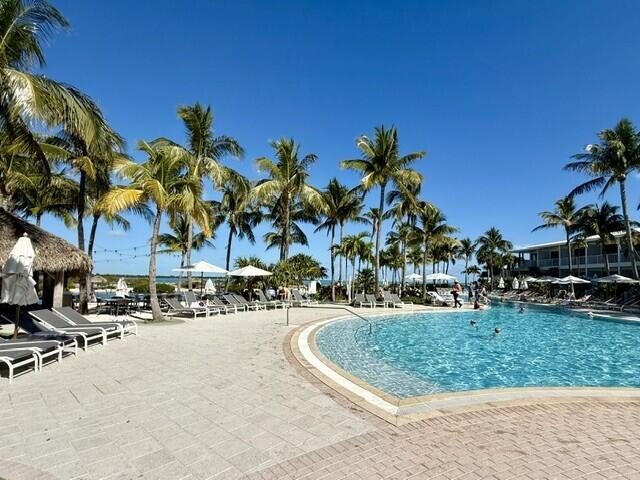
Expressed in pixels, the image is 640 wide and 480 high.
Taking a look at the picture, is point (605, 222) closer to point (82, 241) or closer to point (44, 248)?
point (82, 241)

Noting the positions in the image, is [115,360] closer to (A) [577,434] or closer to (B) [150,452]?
(B) [150,452]

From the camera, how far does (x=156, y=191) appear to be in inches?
501

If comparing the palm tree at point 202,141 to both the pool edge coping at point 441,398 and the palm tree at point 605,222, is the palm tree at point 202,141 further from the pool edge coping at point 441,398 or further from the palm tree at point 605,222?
the palm tree at point 605,222

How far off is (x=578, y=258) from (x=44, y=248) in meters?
46.9

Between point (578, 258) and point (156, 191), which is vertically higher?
point (156, 191)

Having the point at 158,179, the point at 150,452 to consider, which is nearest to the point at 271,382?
the point at 150,452

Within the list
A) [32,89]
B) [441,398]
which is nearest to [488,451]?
[441,398]

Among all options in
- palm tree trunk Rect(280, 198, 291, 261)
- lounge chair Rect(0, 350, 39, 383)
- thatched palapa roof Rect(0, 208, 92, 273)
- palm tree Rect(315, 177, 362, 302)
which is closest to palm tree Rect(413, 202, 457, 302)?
palm tree Rect(315, 177, 362, 302)

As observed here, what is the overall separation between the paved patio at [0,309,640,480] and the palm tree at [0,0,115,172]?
5.48 metres

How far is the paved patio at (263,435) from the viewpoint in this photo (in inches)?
123

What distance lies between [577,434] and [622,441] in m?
0.37

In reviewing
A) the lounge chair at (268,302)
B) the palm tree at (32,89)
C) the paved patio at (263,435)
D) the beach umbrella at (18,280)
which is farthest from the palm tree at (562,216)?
the beach umbrella at (18,280)

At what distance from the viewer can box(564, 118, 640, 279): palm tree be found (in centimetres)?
2269

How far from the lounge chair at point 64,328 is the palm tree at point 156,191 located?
14.5 ft
